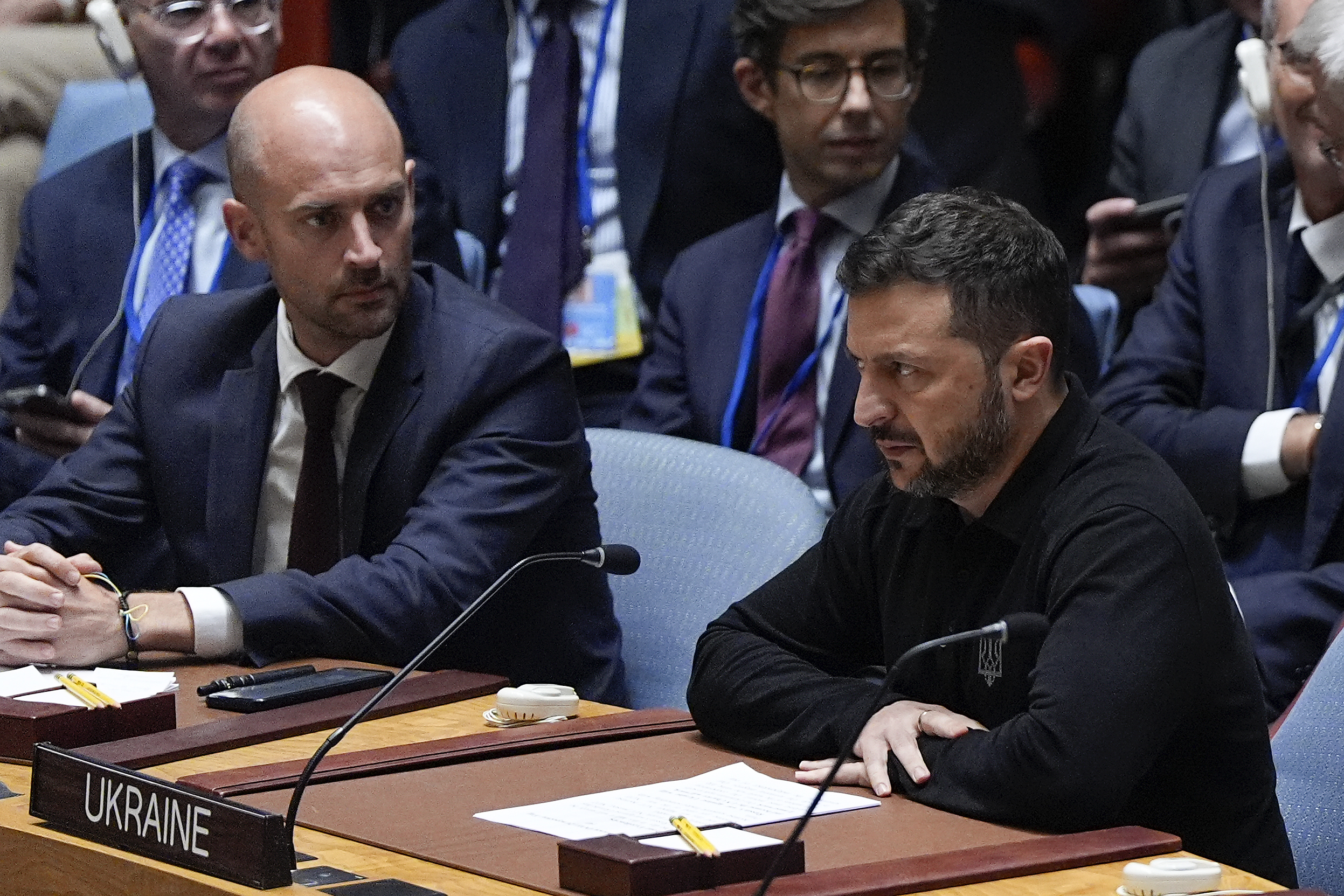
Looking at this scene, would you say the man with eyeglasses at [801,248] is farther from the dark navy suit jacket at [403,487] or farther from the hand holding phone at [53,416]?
the hand holding phone at [53,416]

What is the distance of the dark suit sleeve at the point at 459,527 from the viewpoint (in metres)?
2.73

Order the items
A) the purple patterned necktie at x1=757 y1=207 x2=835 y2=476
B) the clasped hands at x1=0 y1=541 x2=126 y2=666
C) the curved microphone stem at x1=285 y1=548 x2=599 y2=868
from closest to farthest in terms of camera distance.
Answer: the curved microphone stem at x1=285 y1=548 x2=599 y2=868, the clasped hands at x1=0 y1=541 x2=126 y2=666, the purple patterned necktie at x1=757 y1=207 x2=835 y2=476

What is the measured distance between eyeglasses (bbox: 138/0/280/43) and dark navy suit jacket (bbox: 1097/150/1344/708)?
174 cm

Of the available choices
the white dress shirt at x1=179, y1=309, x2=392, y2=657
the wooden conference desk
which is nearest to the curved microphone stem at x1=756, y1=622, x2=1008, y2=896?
the wooden conference desk

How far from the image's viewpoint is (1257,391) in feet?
10.7

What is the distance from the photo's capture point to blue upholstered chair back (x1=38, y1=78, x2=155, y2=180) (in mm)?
4410

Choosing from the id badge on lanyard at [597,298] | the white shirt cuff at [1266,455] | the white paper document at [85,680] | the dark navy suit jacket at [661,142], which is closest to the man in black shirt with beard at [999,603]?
the white paper document at [85,680]

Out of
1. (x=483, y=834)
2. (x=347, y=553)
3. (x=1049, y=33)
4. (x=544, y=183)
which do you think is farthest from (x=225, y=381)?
(x=1049, y=33)

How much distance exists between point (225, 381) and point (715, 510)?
30.2 inches

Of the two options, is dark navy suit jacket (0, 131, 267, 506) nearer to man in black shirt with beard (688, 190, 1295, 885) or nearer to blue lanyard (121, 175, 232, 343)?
blue lanyard (121, 175, 232, 343)

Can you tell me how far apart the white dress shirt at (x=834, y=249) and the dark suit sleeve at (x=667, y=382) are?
23 centimetres

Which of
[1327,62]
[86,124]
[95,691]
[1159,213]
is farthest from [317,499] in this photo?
[86,124]

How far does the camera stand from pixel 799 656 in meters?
2.41

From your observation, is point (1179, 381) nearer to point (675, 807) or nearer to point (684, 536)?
point (684, 536)
